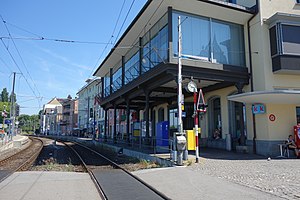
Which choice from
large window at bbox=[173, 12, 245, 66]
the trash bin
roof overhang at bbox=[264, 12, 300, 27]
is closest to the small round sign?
the trash bin

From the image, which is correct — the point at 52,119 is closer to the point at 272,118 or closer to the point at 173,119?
the point at 173,119

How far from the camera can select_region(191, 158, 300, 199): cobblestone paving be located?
274 inches

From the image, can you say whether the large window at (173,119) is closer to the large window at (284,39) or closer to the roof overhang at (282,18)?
the large window at (284,39)

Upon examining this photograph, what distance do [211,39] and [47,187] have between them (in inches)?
474

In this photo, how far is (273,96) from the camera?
42.7 ft

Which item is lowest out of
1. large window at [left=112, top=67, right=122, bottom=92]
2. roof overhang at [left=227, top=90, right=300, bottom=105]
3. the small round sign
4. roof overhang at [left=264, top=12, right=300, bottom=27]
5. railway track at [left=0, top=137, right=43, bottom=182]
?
railway track at [left=0, top=137, right=43, bottom=182]

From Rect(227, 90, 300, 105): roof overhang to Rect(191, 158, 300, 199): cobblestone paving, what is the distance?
10.8 ft

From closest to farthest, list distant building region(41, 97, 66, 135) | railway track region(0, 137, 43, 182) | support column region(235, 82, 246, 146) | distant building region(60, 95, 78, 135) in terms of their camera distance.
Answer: railway track region(0, 137, 43, 182) → support column region(235, 82, 246, 146) → distant building region(60, 95, 78, 135) → distant building region(41, 97, 66, 135)

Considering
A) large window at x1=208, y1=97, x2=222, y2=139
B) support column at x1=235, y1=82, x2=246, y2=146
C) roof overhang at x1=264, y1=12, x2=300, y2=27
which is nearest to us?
roof overhang at x1=264, y1=12, x2=300, y2=27

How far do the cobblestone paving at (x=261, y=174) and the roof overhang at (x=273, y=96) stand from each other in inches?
130

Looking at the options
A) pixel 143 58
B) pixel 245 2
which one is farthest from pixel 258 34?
pixel 143 58

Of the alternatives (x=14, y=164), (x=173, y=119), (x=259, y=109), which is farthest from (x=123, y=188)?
(x=173, y=119)

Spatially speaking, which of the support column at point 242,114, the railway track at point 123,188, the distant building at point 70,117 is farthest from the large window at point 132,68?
the distant building at point 70,117

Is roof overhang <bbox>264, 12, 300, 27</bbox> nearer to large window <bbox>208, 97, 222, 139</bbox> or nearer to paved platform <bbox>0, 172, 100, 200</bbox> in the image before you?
large window <bbox>208, 97, 222, 139</bbox>
